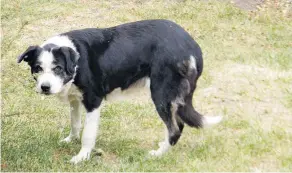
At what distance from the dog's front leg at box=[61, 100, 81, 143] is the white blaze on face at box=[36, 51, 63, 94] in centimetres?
68

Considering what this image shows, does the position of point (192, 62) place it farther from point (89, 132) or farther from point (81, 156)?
point (81, 156)

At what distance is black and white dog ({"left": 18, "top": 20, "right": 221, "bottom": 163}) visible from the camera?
5254 mm

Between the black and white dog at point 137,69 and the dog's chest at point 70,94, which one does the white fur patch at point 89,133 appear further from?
the dog's chest at point 70,94

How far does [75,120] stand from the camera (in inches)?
224

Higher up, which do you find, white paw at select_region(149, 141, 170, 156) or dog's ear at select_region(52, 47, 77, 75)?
dog's ear at select_region(52, 47, 77, 75)

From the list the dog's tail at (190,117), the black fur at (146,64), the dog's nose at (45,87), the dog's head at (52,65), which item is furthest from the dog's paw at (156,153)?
the dog's nose at (45,87)

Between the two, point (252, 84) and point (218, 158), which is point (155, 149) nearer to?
point (218, 158)

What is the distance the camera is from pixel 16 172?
191 inches

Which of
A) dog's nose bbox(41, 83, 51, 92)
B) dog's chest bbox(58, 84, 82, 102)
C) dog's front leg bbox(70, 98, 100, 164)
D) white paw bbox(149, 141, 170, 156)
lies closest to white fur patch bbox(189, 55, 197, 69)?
white paw bbox(149, 141, 170, 156)

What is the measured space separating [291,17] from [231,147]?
5834mm

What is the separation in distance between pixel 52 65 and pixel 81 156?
952 millimetres

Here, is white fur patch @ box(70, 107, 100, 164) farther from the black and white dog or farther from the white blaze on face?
the white blaze on face

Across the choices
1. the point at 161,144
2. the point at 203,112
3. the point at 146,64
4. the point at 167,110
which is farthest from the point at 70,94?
the point at 203,112

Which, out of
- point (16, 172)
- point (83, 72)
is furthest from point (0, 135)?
point (83, 72)
